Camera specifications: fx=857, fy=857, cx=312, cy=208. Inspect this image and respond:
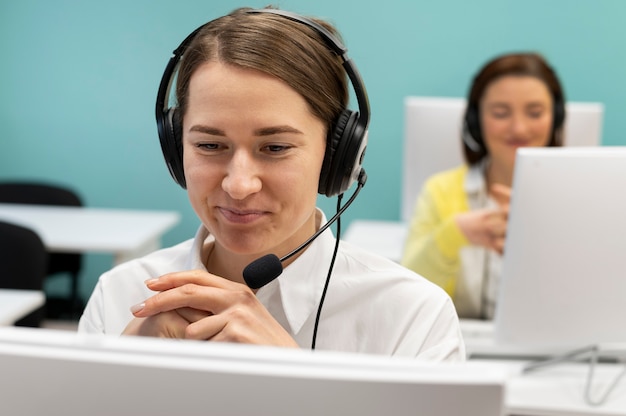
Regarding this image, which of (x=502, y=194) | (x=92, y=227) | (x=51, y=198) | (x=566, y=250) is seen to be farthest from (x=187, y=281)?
(x=51, y=198)

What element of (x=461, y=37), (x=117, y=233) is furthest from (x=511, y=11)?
(x=117, y=233)

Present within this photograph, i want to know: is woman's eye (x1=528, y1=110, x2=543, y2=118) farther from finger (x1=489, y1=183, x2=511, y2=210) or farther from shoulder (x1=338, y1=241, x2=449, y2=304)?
shoulder (x1=338, y1=241, x2=449, y2=304)

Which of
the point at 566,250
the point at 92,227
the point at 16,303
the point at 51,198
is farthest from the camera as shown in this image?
the point at 51,198

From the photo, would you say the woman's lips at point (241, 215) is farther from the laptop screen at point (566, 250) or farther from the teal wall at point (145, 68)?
the teal wall at point (145, 68)

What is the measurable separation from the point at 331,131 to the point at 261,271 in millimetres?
215

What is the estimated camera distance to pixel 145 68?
3559 millimetres

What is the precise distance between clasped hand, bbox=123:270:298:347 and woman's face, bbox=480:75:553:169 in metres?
1.59

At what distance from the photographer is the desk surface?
287 centimetres

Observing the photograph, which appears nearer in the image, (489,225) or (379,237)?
(489,225)

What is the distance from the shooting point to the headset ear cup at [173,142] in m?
0.96

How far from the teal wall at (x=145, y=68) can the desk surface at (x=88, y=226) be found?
0.43m

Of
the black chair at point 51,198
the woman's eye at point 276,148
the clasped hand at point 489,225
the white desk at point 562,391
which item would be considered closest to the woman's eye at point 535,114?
the clasped hand at point 489,225

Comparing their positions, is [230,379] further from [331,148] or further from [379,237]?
[379,237]

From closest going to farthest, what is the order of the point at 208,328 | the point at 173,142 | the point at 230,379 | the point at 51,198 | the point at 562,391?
the point at 230,379 → the point at 208,328 → the point at 173,142 → the point at 562,391 → the point at 51,198
